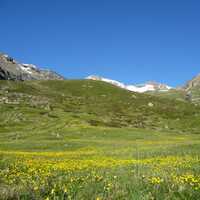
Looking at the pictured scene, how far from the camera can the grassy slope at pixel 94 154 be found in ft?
31.7

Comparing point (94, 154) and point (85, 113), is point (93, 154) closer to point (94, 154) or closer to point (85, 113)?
point (94, 154)

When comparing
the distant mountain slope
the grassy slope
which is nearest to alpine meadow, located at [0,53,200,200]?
the grassy slope

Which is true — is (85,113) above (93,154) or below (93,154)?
above

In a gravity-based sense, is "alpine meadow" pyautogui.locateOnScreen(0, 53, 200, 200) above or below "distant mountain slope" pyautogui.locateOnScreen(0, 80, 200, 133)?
→ below

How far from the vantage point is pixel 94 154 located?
3184 cm

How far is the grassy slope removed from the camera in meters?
9.66

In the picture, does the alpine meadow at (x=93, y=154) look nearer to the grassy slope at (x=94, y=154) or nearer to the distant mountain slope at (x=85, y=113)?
→ the grassy slope at (x=94, y=154)

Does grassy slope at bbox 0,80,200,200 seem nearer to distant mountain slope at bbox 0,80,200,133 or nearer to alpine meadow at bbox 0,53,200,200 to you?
alpine meadow at bbox 0,53,200,200

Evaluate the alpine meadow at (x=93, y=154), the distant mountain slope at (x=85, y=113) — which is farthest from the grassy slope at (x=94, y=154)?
the distant mountain slope at (x=85, y=113)

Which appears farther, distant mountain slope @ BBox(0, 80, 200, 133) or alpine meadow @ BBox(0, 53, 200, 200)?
distant mountain slope @ BBox(0, 80, 200, 133)

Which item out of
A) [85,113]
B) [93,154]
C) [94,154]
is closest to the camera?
[94,154]

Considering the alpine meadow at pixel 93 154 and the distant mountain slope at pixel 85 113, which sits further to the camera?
the distant mountain slope at pixel 85 113

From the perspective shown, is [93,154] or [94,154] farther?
[93,154]

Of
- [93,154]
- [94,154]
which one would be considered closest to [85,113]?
[93,154]
